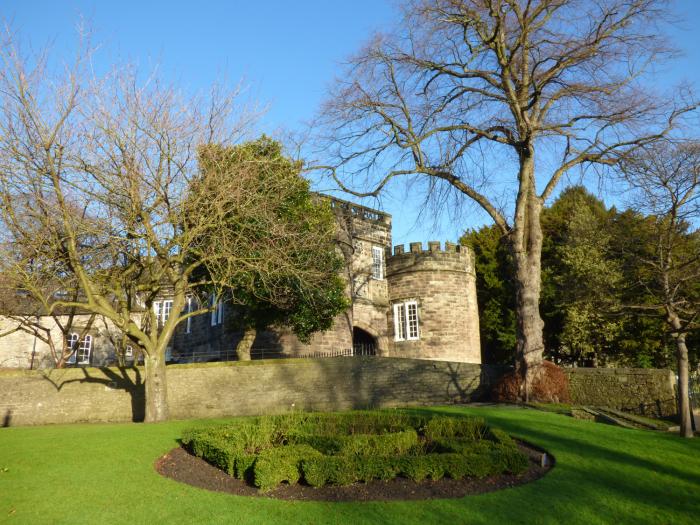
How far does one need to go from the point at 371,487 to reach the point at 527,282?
12734 mm

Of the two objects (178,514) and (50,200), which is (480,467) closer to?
(178,514)

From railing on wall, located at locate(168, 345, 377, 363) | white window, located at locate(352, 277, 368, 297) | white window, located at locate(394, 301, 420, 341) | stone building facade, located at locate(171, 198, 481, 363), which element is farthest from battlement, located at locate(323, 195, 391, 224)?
railing on wall, located at locate(168, 345, 377, 363)

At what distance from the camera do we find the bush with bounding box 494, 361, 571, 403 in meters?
19.3

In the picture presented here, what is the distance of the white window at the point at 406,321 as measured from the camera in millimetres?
30000

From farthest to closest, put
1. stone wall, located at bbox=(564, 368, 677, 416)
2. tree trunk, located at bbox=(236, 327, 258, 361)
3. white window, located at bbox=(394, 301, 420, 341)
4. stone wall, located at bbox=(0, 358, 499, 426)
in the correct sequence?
white window, located at bbox=(394, 301, 420, 341) < tree trunk, located at bbox=(236, 327, 258, 361) < stone wall, located at bbox=(564, 368, 677, 416) < stone wall, located at bbox=(0, 358, 499, 426)

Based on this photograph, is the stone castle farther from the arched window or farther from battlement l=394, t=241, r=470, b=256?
the arched window

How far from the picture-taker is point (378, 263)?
31719 millimetres

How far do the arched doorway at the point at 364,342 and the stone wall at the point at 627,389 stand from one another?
36.5ft

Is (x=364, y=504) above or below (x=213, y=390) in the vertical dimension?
below

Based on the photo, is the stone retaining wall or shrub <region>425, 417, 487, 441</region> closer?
shrub <region>425, 417, 487, 441</region>

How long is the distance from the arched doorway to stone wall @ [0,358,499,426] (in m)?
9.58

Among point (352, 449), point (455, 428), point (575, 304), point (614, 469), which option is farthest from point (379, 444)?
point (575, 304)

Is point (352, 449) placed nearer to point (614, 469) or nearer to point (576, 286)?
point (614, 469)

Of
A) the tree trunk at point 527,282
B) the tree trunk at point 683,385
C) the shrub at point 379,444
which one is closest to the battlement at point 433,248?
the tree trunk at point 527,282
